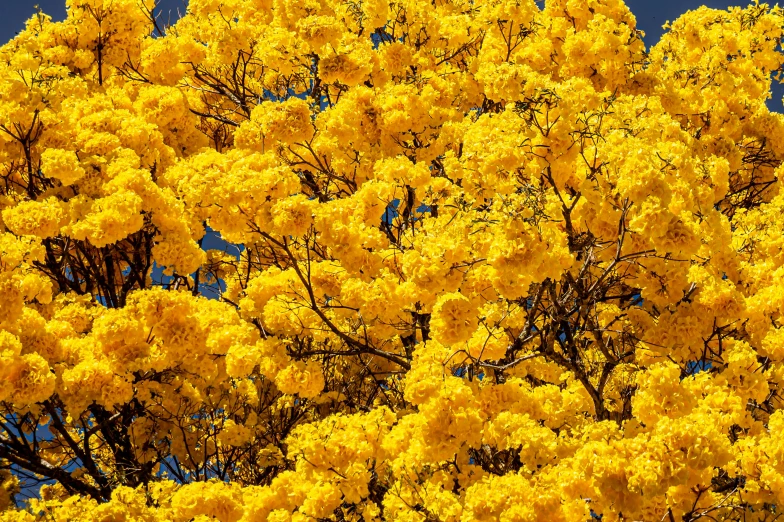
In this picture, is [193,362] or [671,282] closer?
[671,282]

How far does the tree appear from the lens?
234 inches

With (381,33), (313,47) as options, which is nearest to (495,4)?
(381,33)

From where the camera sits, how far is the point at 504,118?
6.80 metres

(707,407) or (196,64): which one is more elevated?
(196,64)

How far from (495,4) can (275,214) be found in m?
5.02

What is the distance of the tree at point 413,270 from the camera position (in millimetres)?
5953

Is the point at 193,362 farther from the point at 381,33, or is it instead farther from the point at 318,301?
the point at 381,33

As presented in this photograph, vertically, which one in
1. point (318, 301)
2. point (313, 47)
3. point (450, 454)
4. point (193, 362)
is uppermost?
point (313, 47)

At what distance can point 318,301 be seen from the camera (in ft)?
26.5

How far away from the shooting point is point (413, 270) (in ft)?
20.3

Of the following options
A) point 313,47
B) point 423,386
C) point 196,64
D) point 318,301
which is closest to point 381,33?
point 313,47

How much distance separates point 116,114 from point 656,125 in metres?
5.70

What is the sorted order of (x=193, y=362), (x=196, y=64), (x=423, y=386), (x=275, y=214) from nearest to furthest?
(x=423, y=386) → (x=275, y=214) → (x=193, y=362) → (x=196, y=64)

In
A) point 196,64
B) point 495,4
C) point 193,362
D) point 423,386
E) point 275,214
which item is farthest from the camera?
point 196,64
